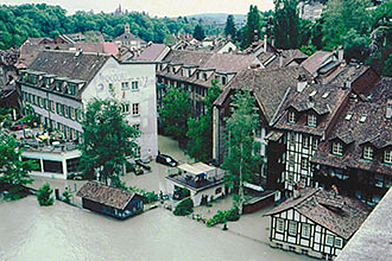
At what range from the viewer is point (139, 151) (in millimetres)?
45375

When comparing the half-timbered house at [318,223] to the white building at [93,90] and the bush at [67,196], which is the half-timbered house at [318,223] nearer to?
the bush at [67,196]

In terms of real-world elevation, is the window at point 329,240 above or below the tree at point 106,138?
below

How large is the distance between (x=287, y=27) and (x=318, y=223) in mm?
55634

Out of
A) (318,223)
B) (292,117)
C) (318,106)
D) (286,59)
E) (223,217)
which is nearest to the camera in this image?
(318,223)

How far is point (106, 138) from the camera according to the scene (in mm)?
34875

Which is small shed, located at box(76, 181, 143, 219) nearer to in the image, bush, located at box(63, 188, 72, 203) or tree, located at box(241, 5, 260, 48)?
bush, located at box(63, 188, 72, 203)

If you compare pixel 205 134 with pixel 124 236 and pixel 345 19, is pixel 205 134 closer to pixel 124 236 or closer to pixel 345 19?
pixel 124 236

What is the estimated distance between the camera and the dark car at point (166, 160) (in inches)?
1742

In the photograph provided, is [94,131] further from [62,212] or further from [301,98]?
[301,98]

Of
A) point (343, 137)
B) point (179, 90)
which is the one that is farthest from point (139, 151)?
point (343, 137)

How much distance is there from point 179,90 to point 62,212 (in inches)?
924

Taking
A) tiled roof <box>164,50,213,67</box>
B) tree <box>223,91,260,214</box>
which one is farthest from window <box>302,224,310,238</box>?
tiled roof <box>164,50,213,67</box>

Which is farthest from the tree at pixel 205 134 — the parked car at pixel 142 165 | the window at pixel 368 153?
the window at pixel 368 153

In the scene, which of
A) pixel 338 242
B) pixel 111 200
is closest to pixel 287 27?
pixel 111 200
